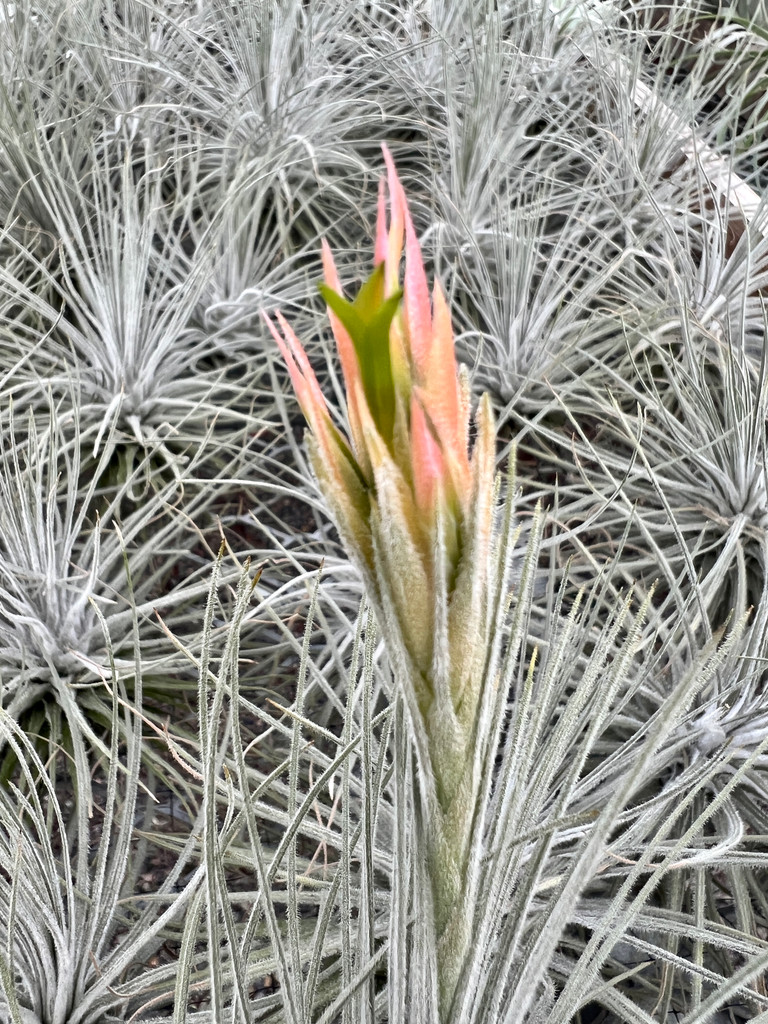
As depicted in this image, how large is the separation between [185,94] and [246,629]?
3.06 ft

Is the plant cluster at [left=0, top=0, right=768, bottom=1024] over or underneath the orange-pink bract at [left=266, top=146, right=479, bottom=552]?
underneath

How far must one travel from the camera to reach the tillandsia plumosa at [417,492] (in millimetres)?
247

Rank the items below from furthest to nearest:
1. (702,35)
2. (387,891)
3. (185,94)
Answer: (702,35) → (185,94) → (387,891)

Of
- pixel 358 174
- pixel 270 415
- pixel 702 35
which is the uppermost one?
pixel 702 35

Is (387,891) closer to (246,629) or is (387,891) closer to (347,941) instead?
(347,941)

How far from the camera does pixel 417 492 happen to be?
259mm

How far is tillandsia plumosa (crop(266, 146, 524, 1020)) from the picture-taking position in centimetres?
25

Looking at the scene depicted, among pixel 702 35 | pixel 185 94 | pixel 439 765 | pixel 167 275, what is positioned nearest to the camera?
pixel 439 765

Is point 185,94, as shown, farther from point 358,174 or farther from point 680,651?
point 680,651

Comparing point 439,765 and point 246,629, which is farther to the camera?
point 246,629

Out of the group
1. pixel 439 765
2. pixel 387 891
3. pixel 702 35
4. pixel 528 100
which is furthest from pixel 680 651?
pixel 702 35

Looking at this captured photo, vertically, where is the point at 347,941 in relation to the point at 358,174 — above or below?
below

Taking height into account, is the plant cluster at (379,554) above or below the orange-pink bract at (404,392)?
below

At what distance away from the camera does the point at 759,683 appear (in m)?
0.74
